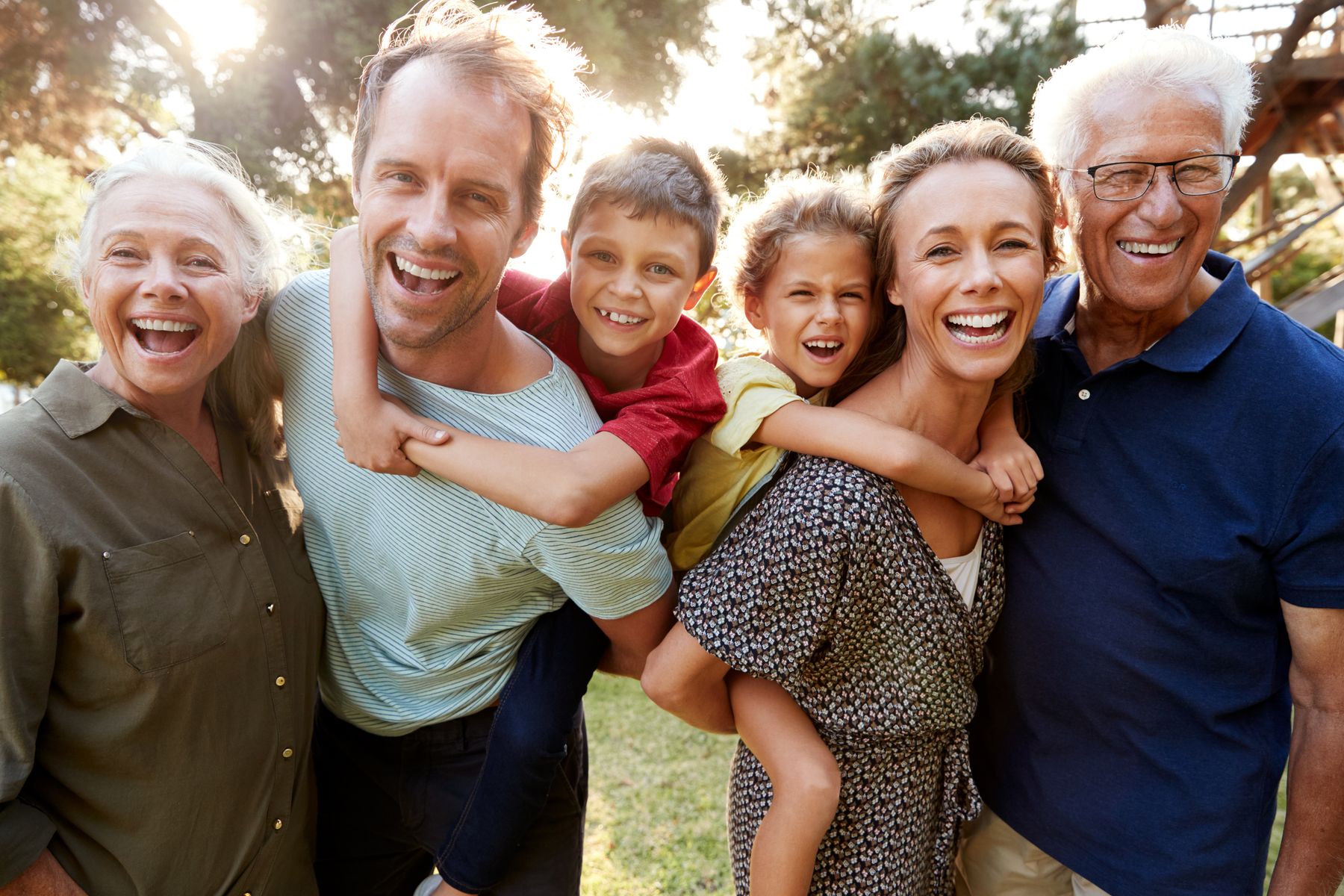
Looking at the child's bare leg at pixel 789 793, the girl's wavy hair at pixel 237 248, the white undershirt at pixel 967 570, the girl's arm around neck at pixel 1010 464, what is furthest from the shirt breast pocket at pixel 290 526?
the girl's arm around neck at pixel 1010 464

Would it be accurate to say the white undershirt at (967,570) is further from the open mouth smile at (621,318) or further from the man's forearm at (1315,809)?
the open mouth smile at (621,318)

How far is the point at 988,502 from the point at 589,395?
95cm

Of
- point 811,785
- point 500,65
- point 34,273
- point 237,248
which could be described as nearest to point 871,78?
point 500,65

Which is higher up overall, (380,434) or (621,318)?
(621,318)

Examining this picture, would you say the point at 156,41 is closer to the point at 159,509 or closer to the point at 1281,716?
the point at 159,509

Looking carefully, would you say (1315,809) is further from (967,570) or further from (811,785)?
(811,785)

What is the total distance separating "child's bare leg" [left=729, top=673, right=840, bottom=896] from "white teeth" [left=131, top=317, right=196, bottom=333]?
1403 millimetres

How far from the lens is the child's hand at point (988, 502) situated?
194 centimetres

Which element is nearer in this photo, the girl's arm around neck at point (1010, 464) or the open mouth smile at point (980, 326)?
the open mouth smile at point (980, 326)

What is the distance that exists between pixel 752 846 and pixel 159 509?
4.55 feet

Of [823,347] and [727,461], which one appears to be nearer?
[727,461]

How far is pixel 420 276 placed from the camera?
1901 millimetres

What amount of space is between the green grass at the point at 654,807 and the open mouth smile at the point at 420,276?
9.30 ft

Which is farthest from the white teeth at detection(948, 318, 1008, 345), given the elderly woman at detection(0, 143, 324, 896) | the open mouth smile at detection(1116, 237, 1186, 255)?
the elderly woman at detection(0, 143, 324, 896)
